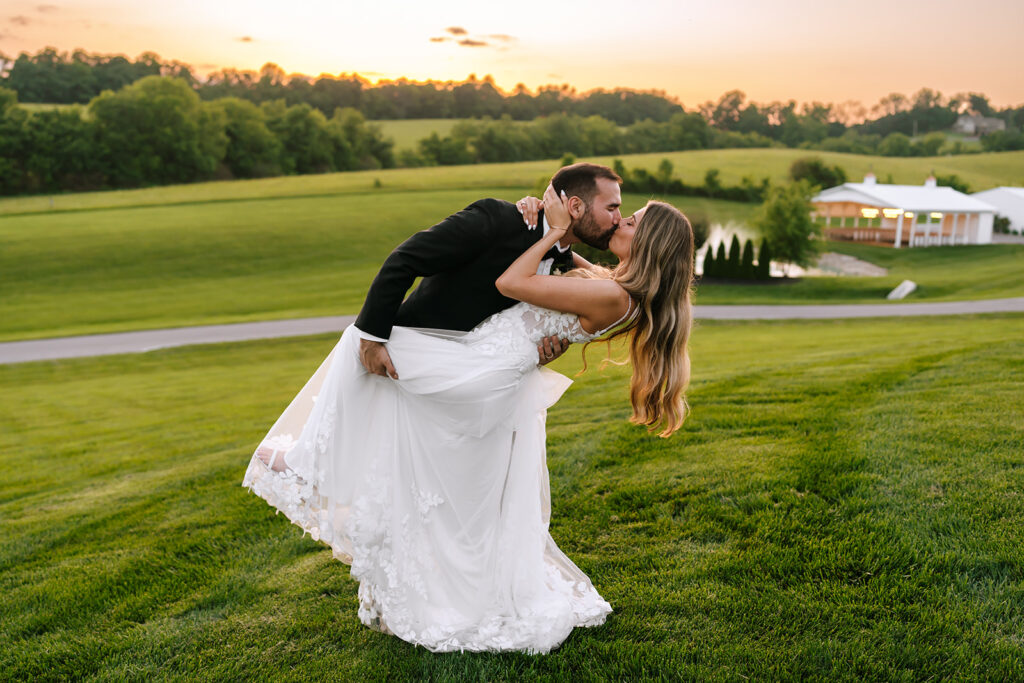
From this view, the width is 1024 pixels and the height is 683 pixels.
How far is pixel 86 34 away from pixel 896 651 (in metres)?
126

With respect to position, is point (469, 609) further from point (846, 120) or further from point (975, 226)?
point (846, 120)

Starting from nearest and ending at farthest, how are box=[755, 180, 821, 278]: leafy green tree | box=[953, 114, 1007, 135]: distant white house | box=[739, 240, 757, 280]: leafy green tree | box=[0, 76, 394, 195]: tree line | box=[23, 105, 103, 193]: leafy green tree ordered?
box=[739, 240, 757, 280]: leafy green tree
box=[755, 180, 821, 278]: leafy green tree
box=[23, 105, 103, 193]: leafy green tree
box=[0, 76, 394, 195]: tree line
box=[953, 114, 1007, 135]: distant white house

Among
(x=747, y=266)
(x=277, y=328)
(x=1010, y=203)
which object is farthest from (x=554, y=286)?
(x=1010, y=203)

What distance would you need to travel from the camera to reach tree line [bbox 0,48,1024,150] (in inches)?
3826

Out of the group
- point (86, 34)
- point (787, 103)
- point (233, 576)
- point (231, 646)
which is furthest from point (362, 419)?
point (787, 103)


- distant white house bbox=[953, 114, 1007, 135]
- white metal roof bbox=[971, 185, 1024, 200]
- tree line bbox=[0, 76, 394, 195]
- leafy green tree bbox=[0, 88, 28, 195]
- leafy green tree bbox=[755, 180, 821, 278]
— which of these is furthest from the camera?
distant white house bbox=[953, 114, 1007, 135]

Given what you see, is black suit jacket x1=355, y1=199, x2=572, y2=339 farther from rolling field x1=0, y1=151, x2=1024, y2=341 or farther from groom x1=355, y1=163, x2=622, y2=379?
rolling field x1=0, y1=151, x2=1024, y2=341

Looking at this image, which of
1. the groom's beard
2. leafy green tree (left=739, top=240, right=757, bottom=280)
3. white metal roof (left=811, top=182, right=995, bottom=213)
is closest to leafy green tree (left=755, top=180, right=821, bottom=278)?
leafy green tree (left=739, top=240, right=757, bottom=280)

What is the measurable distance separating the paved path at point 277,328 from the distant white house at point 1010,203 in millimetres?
47916

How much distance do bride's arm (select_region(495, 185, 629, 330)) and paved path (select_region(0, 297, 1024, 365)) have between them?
73.0 ft


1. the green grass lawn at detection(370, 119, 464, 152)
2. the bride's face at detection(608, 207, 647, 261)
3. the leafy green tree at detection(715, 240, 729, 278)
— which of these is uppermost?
the green grass lawn at detection(370, 119, 464, 152)

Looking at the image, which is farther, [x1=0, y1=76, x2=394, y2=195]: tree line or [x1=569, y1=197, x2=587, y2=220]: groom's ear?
[x1=0, y1=76, x2=394, y2=195]: tree line

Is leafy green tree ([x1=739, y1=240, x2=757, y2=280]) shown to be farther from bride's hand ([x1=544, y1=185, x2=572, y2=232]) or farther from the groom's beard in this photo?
bride's hand ([x1=544, y1=185, x2=572, y2=232])

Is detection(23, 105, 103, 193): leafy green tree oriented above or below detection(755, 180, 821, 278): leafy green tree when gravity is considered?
above
